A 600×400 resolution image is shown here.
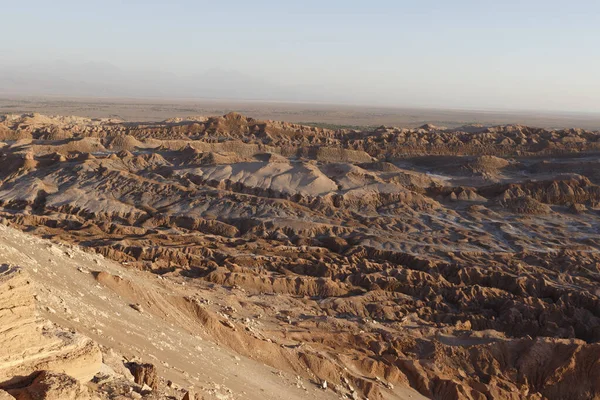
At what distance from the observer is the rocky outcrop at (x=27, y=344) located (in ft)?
24.5

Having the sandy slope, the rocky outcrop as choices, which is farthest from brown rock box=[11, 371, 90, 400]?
the sandy slope

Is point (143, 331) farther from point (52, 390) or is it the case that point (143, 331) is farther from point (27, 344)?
point (52, 390)

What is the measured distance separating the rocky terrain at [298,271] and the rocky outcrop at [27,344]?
28mm

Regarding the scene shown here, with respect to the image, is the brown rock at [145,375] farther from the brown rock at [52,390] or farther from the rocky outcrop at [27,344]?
the brown rock at [52,390]

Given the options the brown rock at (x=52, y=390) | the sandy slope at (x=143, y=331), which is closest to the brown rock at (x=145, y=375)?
the sandy slope at (x=143, y=331)

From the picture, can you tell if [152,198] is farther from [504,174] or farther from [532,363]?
[504,174]

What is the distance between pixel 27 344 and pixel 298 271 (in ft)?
76.8

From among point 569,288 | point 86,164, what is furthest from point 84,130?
point 569,288

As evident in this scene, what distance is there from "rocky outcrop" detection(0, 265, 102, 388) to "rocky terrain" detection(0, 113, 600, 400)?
0.09 ft

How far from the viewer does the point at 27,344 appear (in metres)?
7.71

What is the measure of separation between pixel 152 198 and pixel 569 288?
101 ft

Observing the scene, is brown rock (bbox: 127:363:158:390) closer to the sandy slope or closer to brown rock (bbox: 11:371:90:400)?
the sandy slope

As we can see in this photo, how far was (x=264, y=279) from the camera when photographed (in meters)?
27.4

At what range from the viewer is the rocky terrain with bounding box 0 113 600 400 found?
41.6 ft
